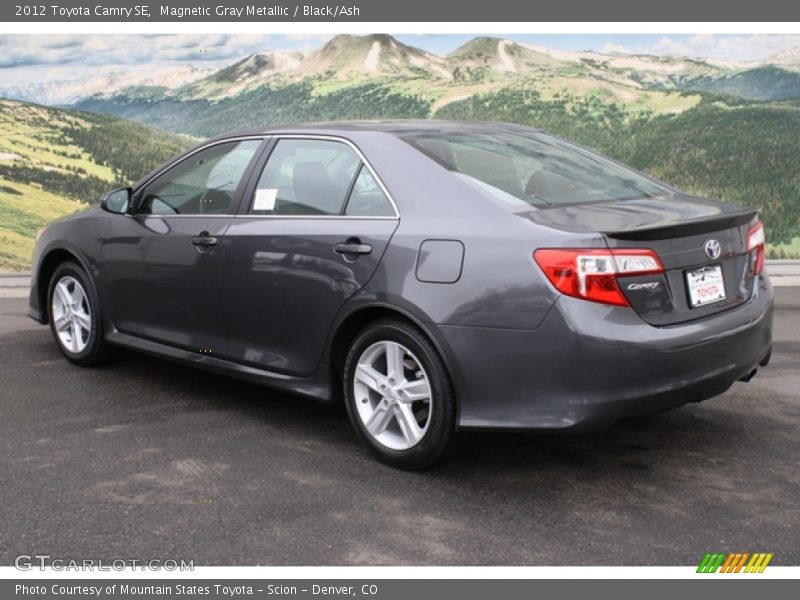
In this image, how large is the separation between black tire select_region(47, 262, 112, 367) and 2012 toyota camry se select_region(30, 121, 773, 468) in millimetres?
432

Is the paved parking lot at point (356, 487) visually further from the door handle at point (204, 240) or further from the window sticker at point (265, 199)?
the window sticker at point (265, 199)

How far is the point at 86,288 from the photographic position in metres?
6.18

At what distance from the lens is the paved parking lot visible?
365 cm

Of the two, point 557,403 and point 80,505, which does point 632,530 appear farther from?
point 80,505

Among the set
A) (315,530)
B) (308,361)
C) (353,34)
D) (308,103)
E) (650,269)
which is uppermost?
(353,34)

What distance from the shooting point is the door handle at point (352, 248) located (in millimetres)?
4438

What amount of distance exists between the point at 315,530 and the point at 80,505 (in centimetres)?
101

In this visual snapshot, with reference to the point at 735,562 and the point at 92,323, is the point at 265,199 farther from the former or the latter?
the point at 735,562

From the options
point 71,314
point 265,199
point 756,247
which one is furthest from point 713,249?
point 71,314

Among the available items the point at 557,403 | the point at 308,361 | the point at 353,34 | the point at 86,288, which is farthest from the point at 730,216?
the point at 353,34

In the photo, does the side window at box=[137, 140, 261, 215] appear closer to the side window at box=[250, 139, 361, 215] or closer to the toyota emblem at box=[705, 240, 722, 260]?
the side window at box=[250, 139, 361, 215]

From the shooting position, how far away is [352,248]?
4488 mm

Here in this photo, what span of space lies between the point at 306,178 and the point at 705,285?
6.50ft

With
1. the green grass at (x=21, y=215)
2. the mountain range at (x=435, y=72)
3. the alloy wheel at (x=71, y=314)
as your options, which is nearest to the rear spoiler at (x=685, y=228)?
the alloy wheel at (x=71, y=314)
